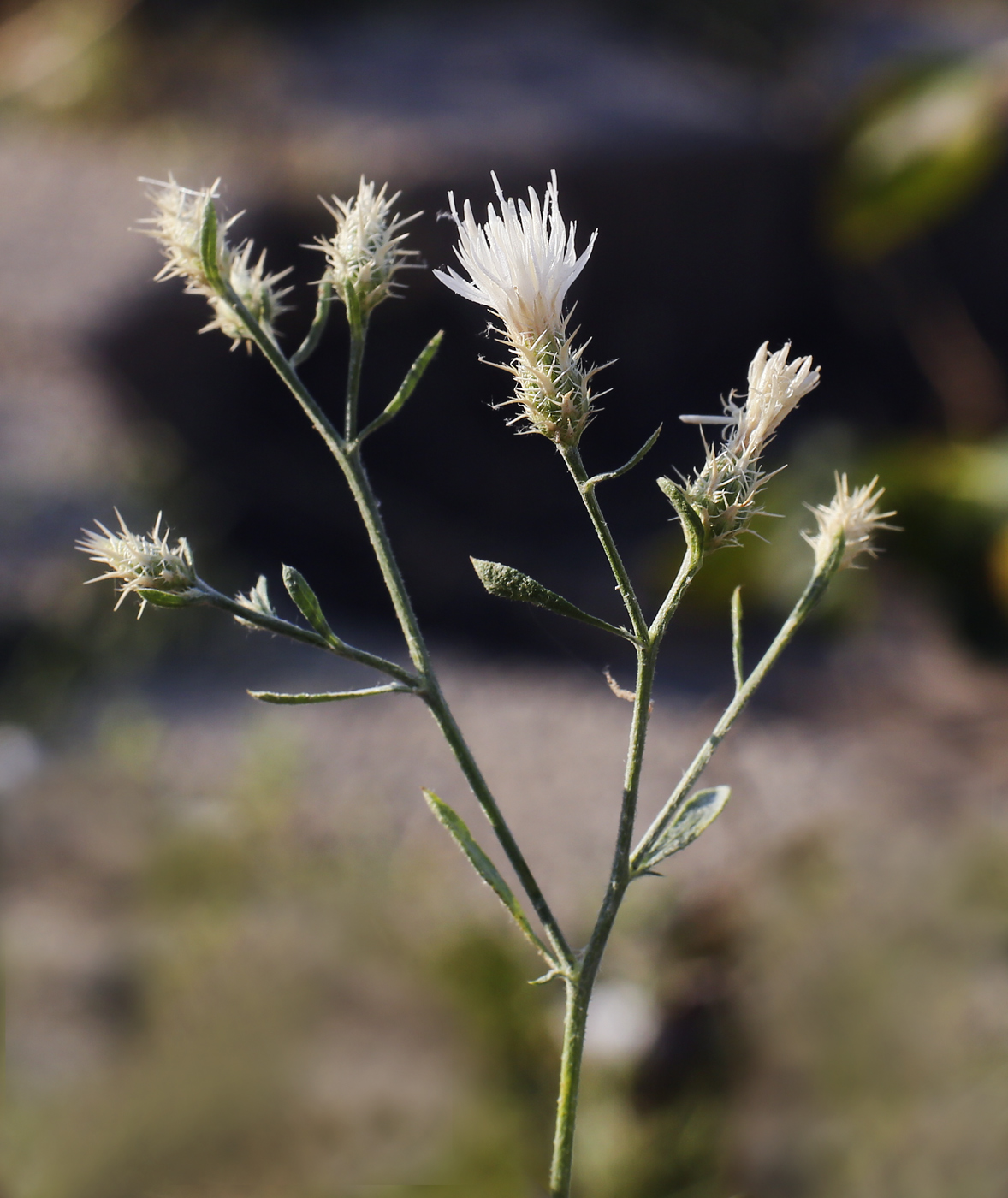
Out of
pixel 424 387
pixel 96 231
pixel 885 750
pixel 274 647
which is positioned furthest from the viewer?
pixel 96 231

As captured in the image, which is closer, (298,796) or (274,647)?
(298,796)

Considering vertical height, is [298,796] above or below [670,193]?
below

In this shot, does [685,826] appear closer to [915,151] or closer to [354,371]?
[354,371]

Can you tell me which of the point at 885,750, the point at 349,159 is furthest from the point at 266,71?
the point at 885,750

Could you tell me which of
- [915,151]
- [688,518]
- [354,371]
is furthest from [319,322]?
[915,151]

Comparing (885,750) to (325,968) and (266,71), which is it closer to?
(325,968)

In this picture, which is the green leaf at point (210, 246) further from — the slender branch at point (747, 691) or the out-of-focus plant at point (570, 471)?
the slender branch at point (747, 691)

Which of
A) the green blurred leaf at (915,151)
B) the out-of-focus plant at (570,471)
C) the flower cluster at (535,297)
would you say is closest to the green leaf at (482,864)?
the out-of-focus plant at (570,471)
